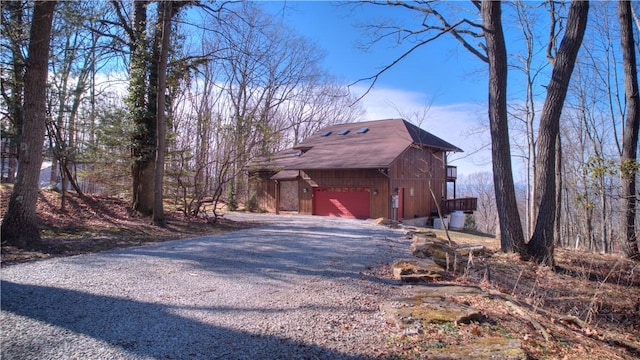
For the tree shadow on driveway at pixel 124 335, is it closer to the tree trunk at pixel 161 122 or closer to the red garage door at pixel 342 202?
the tree trunk at pixel 161 122

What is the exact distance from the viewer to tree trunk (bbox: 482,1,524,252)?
27.4 feet

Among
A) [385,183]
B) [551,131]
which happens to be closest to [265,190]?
[385,183]

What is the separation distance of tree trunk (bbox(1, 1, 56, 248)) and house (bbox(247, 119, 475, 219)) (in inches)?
435

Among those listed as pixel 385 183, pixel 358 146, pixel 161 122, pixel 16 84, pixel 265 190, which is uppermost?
pixel 358 146

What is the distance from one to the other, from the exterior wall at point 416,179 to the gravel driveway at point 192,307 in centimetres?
1440

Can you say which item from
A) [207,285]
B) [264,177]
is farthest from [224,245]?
[264,177]

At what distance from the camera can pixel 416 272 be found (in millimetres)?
5688

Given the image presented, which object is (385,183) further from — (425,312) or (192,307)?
(192,307)

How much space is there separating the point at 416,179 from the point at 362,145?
154 inches

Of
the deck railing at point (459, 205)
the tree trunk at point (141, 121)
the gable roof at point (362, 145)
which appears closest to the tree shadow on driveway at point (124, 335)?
the tree trunk at point (141, 121)

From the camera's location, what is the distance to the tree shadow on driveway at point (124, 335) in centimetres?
297

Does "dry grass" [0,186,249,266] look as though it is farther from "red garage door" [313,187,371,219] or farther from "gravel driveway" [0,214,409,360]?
"red garage door" [313,187,371,219]

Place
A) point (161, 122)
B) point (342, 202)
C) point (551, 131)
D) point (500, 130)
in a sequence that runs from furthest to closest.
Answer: point (342, 202), point (161, 122), point (500, 130), point (551, 131)

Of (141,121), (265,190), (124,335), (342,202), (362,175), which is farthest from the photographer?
(265,190)
